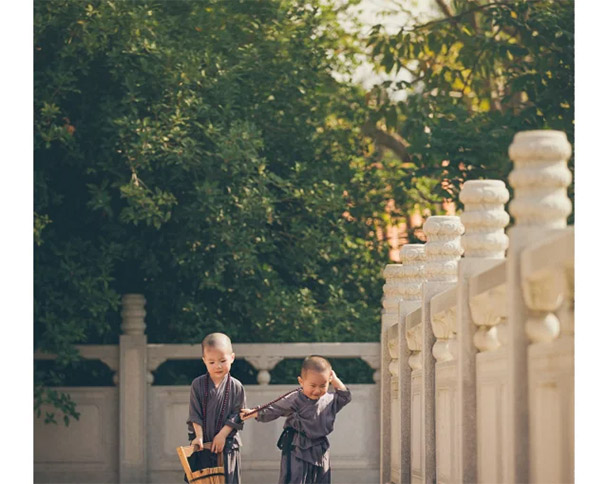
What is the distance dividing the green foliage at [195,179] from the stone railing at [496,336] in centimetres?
377

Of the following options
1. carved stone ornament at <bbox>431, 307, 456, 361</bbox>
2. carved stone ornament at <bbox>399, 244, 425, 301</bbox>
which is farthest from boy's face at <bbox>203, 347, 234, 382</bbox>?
carved stone ornament at <bbox>399, 244, 425, 301</bbox>

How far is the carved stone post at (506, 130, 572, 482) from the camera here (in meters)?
3.82

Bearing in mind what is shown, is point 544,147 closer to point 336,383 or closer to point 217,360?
point 336,383

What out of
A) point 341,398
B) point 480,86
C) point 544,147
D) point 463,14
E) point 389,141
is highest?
point 463,14

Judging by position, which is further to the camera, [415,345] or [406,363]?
[406,363]

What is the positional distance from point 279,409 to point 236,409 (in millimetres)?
304

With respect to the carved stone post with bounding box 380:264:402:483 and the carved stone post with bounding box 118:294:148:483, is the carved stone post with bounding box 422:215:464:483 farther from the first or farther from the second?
the carved stone post with bounding box 118:294:148:483

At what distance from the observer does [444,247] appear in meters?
6.09

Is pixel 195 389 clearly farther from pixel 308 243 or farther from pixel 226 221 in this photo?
pixel 308 243

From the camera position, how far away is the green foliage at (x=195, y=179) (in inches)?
425

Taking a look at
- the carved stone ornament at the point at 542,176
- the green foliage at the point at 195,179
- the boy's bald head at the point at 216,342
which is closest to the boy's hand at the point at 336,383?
the boy's bald head at the point at 216,342

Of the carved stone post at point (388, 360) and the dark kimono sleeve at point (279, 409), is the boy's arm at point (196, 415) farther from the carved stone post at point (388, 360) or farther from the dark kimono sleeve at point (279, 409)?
the carved stone post at point (388, 360)

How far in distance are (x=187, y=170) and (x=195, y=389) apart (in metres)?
4.38

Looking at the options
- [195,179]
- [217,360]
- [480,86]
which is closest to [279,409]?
[217,360]
